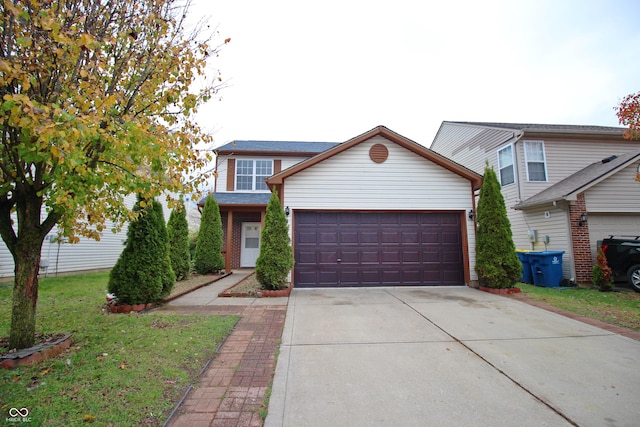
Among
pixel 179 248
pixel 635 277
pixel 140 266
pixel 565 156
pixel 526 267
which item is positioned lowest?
pixel 635 277

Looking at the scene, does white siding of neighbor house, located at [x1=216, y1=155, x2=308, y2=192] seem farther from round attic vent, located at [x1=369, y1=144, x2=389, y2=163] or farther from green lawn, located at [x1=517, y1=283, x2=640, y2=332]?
green lawn, located at [x1=517, y1=283, x2=640, y2=332]

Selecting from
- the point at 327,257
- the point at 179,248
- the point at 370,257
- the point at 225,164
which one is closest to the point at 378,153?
the point at 370,257

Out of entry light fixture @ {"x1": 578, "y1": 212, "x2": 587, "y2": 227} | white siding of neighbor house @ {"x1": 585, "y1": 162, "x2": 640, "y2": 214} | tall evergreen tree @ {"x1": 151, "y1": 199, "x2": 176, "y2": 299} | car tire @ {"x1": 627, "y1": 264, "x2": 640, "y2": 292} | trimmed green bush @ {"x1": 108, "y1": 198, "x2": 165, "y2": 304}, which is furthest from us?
white siding of neighbor house @ {"x1": 585, "y1": 162, "x2": 640, "y2": 214}

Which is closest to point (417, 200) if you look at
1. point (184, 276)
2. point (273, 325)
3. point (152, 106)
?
point (273, 325)

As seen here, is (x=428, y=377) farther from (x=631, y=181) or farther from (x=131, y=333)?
(x=631, y=181)

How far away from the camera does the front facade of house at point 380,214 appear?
8.59 meters

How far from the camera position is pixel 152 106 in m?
3.91

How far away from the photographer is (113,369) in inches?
123

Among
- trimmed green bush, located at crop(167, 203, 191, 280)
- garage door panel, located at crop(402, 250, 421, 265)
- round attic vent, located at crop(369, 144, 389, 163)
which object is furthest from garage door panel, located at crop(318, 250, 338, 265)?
trimmed green bush, located at crop(167, 203, 191, 280)

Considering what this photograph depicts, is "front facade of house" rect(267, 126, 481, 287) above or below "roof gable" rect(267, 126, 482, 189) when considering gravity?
below

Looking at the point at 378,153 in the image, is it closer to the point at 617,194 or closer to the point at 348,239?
the point at 348,239

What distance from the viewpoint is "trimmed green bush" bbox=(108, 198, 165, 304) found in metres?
5.74

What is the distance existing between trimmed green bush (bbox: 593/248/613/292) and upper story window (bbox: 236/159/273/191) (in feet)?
41.0

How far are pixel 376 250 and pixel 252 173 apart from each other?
319 inches
